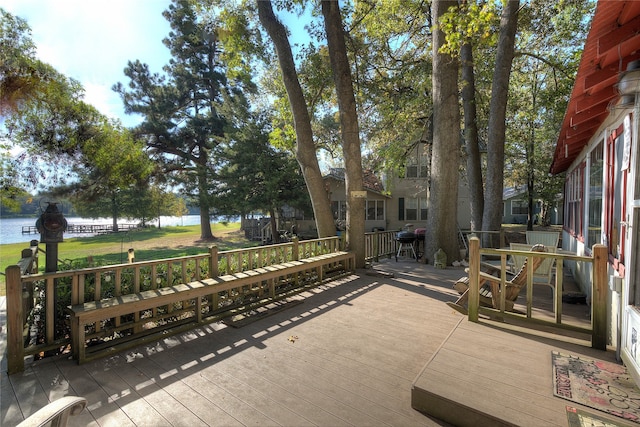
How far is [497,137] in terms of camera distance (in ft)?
28.6

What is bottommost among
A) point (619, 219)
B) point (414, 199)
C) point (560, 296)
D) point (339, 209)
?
point (560, 296)

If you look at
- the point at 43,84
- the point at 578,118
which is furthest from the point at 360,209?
the point at 43,84

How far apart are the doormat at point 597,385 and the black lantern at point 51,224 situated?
4.90 m

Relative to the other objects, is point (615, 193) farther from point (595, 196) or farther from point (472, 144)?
point (472, 144)

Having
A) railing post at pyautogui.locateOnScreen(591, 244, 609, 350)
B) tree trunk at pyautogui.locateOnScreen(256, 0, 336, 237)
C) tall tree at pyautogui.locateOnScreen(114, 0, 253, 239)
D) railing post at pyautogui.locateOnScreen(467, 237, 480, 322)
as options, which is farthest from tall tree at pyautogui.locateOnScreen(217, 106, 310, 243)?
railing post at pyautogui.locateOnScreen(591, 244, 609, 350)

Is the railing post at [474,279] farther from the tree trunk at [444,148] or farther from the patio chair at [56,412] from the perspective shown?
the tree trunk at [444,148]

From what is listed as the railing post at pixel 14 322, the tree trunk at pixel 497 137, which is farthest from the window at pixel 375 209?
the railing post at pixel 14 322

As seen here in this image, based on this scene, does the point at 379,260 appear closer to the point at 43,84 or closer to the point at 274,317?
the point at 274,317

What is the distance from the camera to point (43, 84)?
7.66 metres

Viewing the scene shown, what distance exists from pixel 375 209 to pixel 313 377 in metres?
16.9

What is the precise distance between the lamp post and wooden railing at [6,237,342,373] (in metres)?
0.22

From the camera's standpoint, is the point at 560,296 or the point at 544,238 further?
the point at 544,238

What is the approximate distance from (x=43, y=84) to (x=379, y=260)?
32.4 feet

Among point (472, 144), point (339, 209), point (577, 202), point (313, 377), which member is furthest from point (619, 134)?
point (339, 209)
